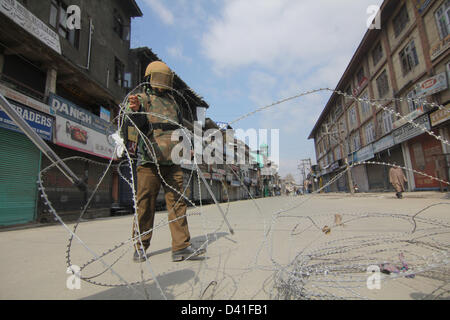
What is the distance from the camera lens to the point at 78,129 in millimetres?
9055

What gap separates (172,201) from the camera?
97.7 inches

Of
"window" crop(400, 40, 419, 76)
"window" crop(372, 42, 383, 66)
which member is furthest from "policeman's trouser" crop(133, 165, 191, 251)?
"window" crop(372, 42, 383, 66)

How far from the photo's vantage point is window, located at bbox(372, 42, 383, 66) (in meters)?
18.9

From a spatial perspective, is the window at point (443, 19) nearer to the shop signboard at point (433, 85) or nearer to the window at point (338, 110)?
the shop signboard at point (433, 85)

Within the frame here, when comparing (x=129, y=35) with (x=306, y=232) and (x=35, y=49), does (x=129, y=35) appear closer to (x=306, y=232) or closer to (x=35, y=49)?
(x=35, y=49)

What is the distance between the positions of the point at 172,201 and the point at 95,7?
1323 centimetres

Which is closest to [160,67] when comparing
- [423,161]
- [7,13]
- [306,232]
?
[306,232]

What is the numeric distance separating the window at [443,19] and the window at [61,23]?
57.5 ft

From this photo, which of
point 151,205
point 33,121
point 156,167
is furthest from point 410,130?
point 33,121

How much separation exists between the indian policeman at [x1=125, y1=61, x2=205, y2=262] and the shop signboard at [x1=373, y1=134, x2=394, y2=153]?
60.6ft

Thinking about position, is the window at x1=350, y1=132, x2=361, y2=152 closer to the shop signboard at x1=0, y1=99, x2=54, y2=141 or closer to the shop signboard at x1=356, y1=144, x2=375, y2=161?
the shop signboard at x1=356, y1=144, x2=375, y2=161

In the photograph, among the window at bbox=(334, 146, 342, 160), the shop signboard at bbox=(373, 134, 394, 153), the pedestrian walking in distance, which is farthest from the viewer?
the window at bbox=(334, 146, 342, 160)

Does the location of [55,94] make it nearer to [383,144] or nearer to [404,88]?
[404,88]

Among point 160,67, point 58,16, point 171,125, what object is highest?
point 58,16
